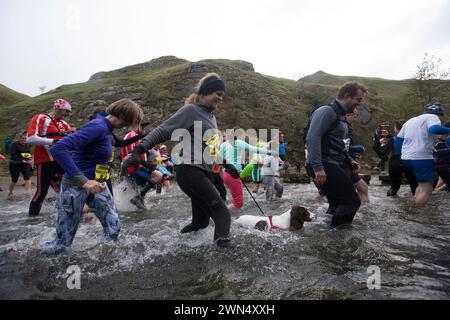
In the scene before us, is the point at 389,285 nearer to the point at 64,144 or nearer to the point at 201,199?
the point at 201,199

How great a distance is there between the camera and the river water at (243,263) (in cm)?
283

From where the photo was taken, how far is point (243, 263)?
350 cm

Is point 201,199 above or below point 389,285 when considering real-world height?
above

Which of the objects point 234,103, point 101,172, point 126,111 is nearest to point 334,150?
point 126,111

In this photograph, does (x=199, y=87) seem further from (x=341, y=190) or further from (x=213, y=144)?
(x=341, y=190)

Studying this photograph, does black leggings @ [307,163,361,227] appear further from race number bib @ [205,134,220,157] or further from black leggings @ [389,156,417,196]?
black leggings @ [389,156,417,196]

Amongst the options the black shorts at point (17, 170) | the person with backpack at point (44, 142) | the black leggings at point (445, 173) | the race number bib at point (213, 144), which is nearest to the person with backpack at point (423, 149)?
the black leggings at point (445, 173)

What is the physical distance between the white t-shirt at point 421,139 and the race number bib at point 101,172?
547 centimetres

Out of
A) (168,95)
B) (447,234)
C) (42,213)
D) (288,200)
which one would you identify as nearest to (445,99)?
(168,95)

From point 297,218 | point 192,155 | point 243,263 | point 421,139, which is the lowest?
point 243,263

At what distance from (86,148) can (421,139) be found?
228 inches

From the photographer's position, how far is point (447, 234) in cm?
460

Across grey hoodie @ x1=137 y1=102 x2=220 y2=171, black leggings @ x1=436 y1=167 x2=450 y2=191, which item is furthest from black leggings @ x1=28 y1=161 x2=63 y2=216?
black leggings @ x1=436 y1=167 x2=450 y2=191
